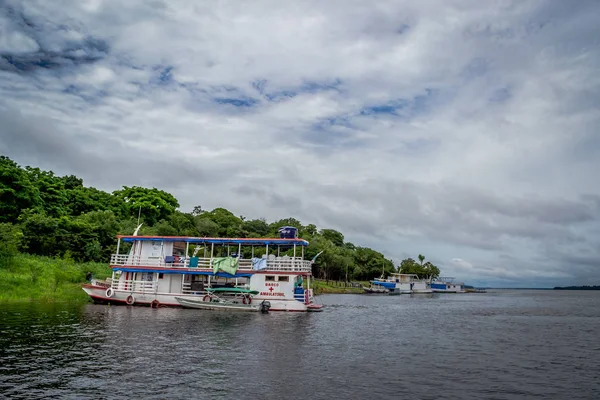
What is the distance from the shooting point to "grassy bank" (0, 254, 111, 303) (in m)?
43.3

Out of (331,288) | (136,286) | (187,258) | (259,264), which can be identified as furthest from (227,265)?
(331,288)

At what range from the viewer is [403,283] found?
130500mm

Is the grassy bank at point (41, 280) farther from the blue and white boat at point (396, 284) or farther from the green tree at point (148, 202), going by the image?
the blue and white boat at point (396, 284)

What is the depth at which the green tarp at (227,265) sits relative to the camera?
4606 cm

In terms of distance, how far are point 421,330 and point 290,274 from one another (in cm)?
1487

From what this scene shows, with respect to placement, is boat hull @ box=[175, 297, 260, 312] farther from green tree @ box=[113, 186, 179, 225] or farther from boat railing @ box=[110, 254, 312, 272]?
green tree @ box=[113, 186, 179, 225]

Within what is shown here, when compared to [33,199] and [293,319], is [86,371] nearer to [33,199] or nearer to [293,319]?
[293,319]

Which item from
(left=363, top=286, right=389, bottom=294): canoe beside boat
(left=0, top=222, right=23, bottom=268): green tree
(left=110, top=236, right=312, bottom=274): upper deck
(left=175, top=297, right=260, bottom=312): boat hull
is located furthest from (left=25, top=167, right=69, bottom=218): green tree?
(left=363, top=286, right=389, bottom=294): canoe beside boat

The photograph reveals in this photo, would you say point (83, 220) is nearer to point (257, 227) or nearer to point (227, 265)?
point (227, 265)

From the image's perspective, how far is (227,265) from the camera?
152 ft

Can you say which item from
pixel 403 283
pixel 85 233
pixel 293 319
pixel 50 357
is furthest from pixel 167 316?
pixel 403 283

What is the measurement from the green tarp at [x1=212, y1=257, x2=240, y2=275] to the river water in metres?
8.96

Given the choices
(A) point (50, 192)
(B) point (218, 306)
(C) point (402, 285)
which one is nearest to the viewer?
(B) point (218, 306)

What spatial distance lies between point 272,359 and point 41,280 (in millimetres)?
36446
